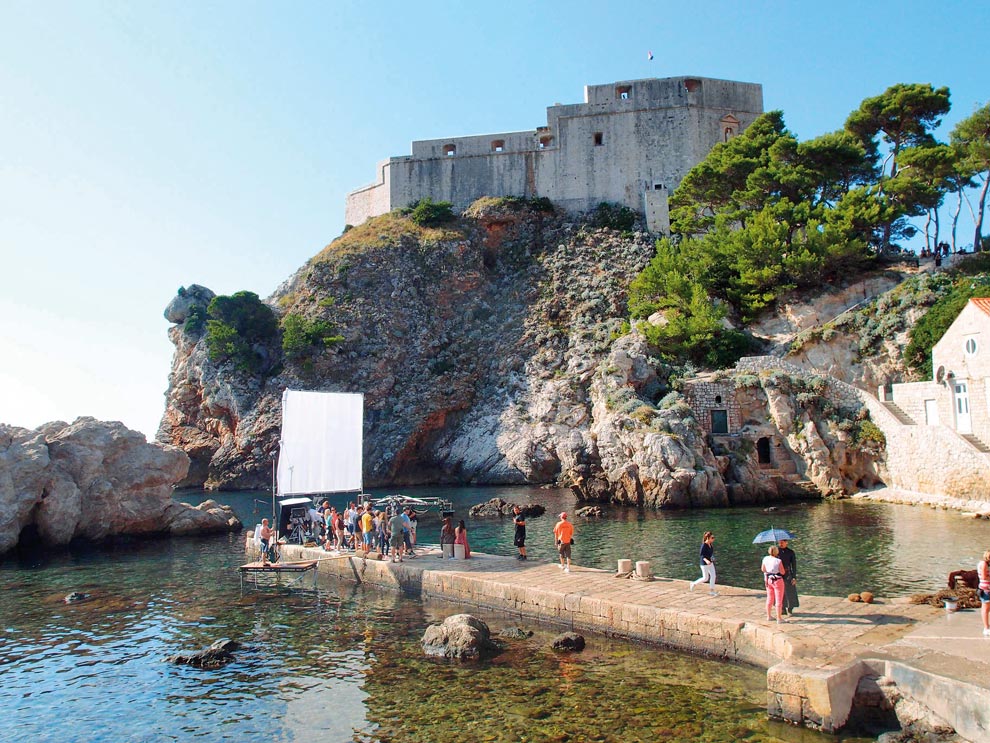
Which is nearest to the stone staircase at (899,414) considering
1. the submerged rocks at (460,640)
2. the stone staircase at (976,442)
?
the stone staircase at (976,442)

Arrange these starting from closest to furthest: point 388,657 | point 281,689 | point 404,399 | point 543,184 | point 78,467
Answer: point 281,689 → point 388,657 → point 78,467 → point 404,399 → point 543,184

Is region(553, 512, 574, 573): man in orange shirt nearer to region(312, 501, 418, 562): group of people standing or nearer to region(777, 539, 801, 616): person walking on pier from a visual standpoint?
region(312, 501, 418, 562): group of people standing

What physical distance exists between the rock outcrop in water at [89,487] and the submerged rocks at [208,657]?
44.8 feet

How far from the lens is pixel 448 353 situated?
151 feet

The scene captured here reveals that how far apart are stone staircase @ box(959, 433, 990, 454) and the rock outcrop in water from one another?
24776mm

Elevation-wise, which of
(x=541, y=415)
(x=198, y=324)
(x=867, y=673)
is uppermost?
(x=198, y=324)

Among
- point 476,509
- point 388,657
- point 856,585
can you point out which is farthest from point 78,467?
point 856,585

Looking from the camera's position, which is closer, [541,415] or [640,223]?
[541,415]

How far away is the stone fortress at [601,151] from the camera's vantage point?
4975cm

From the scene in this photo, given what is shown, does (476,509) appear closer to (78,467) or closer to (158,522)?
(158,522)

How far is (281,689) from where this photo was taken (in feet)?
30.8

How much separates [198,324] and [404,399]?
15260 millimetres


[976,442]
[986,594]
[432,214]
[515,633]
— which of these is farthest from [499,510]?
[432,214]

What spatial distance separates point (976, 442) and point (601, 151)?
33.3m
